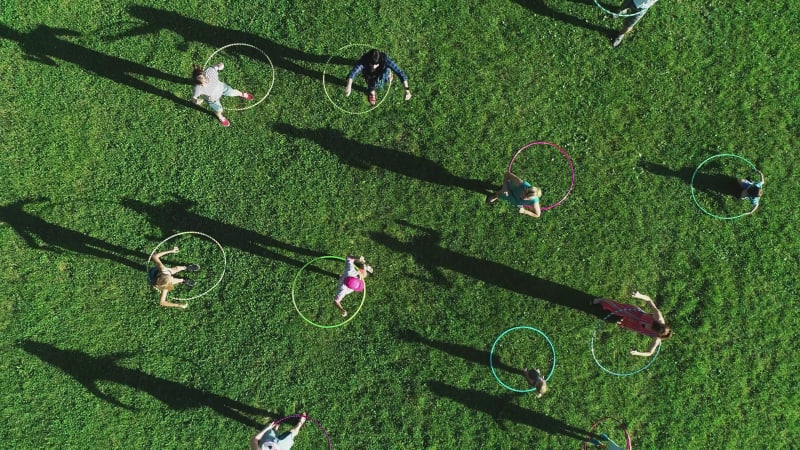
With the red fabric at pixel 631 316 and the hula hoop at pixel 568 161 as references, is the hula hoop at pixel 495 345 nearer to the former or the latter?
the red fabric at pixel 631 316

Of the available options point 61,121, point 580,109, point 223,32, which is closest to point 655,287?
point 580,109

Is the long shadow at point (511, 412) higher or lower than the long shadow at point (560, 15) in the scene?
A: lower

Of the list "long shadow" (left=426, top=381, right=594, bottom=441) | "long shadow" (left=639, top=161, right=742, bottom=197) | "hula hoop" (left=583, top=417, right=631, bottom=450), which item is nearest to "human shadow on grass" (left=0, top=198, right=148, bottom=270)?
"long shadow" (left=426, top=381, right=594, bottom=441)

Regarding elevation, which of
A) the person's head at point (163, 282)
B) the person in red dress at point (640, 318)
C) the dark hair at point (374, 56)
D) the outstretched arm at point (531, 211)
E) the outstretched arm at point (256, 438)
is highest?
the dark hair at point (374, 56)

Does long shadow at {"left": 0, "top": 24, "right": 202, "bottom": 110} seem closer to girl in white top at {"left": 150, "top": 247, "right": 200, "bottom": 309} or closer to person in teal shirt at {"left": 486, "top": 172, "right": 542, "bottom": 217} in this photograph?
girl in white top at {"left": 150, "top": 247, "right": 200, "bottom": 309}

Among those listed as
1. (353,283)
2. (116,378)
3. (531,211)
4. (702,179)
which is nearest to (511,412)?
(531,211)

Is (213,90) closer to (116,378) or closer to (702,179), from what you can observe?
(116,378)

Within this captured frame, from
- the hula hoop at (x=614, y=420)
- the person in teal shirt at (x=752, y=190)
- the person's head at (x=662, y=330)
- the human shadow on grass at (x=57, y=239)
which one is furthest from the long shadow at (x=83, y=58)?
the person in teal shirt at (x=752, y=190)
